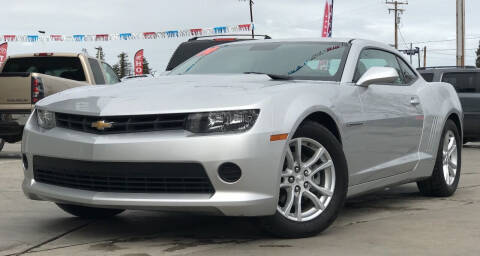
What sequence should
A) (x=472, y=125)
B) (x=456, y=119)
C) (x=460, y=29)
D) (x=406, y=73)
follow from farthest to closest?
(x=460, y=29) < (x=472, y=125) < (x=456, y=119) < (x=406, y=73)

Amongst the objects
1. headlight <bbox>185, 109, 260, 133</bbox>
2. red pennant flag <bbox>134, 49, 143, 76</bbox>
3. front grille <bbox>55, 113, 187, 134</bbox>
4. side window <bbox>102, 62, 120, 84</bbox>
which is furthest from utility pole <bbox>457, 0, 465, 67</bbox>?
front grille <bbox>55, 113, 187, 134</bbox>

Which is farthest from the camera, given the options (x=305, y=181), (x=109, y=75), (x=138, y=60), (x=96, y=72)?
(x=138, y=60)

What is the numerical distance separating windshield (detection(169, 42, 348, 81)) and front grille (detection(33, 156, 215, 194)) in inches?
53.1

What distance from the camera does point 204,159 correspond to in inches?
168

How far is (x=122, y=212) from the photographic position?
5953 mm

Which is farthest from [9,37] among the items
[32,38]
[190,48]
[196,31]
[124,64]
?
[124,64]

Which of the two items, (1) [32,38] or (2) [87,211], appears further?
(1) [32,38]

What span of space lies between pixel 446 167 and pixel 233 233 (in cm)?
280

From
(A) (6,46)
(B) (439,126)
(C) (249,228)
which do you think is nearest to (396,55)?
(B) (439,126)

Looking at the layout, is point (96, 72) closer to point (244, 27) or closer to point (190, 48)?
point (190, 48)

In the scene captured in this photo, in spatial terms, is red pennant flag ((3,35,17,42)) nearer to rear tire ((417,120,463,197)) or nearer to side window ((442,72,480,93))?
side window ((442,72,480,93))

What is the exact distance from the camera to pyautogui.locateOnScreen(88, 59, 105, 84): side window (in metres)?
12.7

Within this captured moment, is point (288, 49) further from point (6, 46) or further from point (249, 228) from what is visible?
point (6, 46)

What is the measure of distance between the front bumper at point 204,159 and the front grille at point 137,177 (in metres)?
0.04
